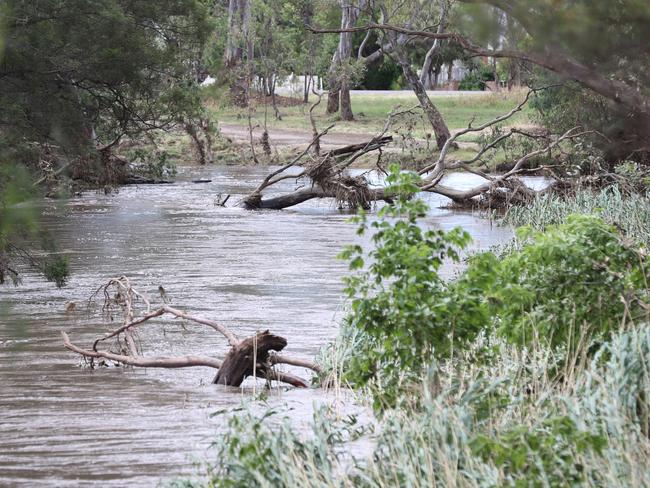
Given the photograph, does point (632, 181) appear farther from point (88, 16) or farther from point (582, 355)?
point (582, 355)

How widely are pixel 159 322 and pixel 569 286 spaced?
7.05 meters

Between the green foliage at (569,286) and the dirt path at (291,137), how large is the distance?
3320 centimetres

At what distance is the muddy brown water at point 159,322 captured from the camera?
26.1ft

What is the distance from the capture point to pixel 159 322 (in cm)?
1352

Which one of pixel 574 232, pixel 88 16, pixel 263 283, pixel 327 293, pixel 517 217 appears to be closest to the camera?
pixel 574 232

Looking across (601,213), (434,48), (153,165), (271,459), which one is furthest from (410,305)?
(434,48)

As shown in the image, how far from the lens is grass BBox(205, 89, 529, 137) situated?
150ft

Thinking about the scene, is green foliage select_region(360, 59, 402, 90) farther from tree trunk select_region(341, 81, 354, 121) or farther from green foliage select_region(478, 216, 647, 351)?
green foliage select_region(478, 216, 647, 351)

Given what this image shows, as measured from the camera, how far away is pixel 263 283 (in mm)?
16906

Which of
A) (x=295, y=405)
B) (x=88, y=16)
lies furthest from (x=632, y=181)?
(x=295, y=405)

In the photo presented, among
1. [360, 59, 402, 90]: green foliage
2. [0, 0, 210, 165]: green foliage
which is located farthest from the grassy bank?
[360, 59, 402, 90]: green foliage

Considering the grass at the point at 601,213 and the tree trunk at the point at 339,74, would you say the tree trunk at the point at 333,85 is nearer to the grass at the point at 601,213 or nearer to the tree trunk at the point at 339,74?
the tree trunk at the point at 339,74

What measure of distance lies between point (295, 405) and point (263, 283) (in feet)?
27.0

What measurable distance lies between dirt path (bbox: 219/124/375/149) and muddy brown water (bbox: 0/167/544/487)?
42.6 feet
